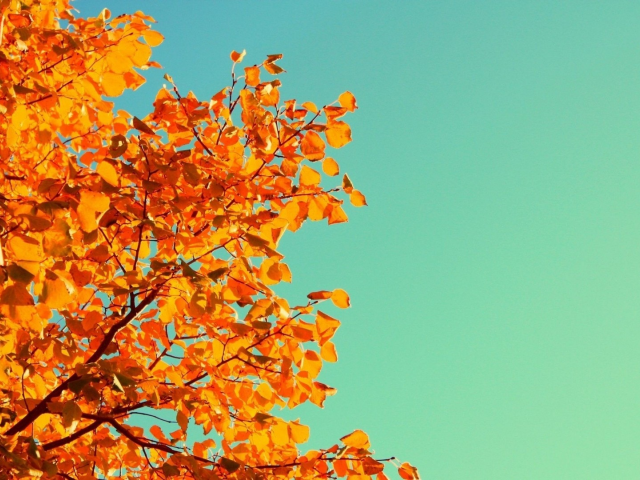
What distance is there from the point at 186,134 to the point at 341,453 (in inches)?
59.7

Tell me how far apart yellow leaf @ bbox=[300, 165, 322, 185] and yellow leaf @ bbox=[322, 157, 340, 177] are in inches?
1.9

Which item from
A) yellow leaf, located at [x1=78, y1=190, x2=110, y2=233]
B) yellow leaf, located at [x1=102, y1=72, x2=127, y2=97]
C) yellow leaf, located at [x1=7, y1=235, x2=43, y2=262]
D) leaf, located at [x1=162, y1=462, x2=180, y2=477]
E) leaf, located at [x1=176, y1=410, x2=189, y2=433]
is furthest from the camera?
yellow leaf, located at [x1=102, y1=72, x2=127, y2=97]

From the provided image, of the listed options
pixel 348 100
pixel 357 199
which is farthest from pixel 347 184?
pixel 348 100

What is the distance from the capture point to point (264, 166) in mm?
2348

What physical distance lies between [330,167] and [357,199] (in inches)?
6.9

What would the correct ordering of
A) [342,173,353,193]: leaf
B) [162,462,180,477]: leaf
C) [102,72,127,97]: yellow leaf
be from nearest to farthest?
[162,462,180,477]: leaf, [342,173,353,193]: leaf, [102,72,127,97]: yellow leaf

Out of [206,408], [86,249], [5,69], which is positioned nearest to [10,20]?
[5,69]

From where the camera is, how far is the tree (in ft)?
6.52

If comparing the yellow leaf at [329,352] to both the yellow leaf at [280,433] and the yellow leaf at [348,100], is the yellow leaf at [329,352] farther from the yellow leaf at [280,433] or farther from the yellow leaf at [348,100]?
the yellow leaf at [348,100]

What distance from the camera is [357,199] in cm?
235

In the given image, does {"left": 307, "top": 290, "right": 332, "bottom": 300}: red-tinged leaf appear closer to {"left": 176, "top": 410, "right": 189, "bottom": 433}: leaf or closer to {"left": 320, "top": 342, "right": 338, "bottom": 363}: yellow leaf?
{"left": 320, "top": 342, "right": 338, "bottom": 363}: yellow leaf

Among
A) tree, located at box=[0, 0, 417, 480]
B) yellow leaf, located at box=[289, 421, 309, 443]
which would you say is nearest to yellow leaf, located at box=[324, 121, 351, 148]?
tree, located at box=[0, 0, 417, 480]

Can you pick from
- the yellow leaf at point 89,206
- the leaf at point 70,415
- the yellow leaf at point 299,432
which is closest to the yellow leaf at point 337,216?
the yellow leaf at point 299,432

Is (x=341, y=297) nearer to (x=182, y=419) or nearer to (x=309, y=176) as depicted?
(x=309, y=176)
